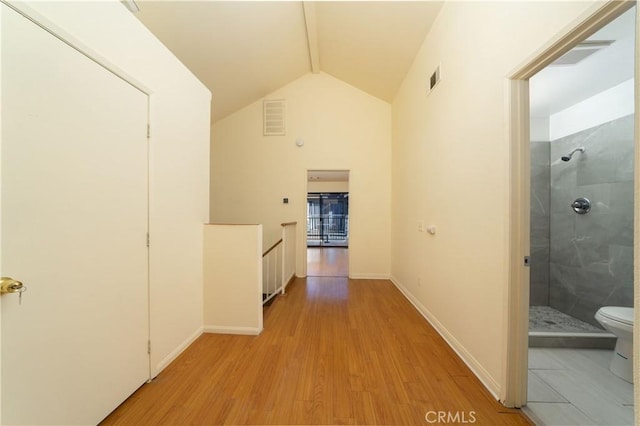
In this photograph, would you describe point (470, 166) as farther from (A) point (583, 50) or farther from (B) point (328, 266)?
(B) point (328, 266)

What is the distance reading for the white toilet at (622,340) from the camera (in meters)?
1.55

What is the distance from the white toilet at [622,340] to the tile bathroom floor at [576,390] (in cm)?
7

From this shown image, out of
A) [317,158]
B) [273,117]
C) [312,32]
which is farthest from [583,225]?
[273,117]

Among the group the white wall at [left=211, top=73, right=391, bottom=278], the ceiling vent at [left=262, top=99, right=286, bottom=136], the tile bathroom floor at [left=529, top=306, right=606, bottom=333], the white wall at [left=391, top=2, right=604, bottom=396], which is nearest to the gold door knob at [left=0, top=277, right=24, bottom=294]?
the white wall at [left=391, top=2, right=604, bottom=396]

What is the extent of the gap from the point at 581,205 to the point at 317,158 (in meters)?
3.66

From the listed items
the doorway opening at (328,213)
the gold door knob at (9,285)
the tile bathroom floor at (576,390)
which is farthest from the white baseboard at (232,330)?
the doorway opening at (328,213)

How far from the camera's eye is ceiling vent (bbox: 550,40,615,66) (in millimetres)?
1693

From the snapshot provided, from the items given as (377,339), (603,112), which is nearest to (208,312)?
(377,339)

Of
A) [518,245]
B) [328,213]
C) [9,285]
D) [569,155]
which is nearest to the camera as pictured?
[9,285]

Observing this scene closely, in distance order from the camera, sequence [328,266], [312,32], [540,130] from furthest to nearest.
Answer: [328,266], [312,32], [540,130]

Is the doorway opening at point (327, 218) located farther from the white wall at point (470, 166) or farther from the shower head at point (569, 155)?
the shower head at point (569, 155)

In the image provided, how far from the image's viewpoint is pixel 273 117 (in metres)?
4.21

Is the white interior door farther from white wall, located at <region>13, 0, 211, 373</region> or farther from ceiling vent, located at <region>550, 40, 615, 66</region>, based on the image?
ceiling vent, located at <region>550, 40, 615, 66</region>

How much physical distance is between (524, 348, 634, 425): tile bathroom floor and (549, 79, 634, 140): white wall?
233cm
